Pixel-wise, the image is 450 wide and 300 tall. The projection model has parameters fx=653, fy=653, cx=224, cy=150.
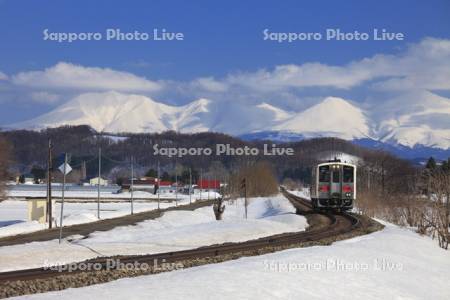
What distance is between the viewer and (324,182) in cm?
4253

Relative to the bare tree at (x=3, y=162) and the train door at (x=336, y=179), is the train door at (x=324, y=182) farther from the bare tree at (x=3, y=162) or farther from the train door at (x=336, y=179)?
the bare tree at (x=3, y=162)

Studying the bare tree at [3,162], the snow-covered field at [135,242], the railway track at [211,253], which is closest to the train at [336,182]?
the snow-covered field at [135,242]

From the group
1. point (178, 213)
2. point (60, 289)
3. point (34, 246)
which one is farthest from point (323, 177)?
point (60, 289)

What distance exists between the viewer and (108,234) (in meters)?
32.0

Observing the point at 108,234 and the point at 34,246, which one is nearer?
the point at 34,246

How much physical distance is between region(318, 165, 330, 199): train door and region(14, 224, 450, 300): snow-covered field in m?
18.8

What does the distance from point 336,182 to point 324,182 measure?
30.4 inches

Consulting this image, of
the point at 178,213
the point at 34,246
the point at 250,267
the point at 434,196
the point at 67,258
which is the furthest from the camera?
the point at 178,213

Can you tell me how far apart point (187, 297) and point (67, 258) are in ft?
31.0

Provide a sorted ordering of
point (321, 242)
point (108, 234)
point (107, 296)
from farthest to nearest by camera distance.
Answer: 1. point (108, 234)
2. point (321, 242)
3. point (107, 296)

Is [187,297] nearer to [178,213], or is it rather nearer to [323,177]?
[323,177]

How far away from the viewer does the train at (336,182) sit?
42.3m

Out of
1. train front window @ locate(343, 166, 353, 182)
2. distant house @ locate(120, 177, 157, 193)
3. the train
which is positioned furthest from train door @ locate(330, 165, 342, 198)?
distant house @ locate(120, 177, 157, 193)

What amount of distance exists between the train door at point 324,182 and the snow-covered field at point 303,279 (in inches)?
742
